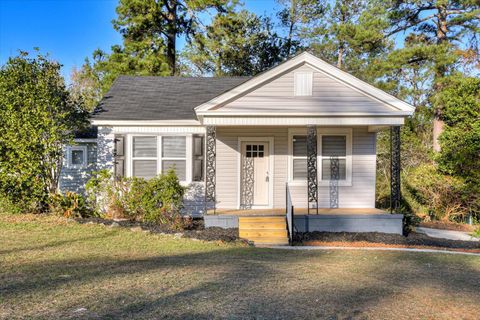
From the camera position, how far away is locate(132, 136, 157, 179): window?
1231 cm

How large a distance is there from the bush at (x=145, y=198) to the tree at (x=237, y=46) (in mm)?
15137

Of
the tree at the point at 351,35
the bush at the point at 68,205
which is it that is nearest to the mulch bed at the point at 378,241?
the bush at the point at 68,205

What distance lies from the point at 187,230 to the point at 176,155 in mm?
2790

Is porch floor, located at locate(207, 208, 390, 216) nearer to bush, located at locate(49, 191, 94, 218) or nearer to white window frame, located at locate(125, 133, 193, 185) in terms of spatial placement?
white window frame, located at locate(125, 133, 193, 185)

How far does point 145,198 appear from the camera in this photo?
35.0ft

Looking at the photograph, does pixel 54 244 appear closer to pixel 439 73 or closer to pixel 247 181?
pixel 247 181

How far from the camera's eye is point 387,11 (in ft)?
68.1

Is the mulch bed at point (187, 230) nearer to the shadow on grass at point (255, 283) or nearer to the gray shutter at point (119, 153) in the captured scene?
the shadow on grass at point (255, 283)

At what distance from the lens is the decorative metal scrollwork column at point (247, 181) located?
1248cm

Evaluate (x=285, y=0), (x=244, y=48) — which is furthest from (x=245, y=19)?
(x=285, y=0)

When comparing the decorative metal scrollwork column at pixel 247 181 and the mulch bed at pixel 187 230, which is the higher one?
the decorative metal scrollwork column at pixel 247 181

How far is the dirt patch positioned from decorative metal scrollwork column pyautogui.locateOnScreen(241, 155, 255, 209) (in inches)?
218

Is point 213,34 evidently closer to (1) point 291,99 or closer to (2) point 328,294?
(1) point 291,99

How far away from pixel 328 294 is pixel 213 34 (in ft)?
71.5
